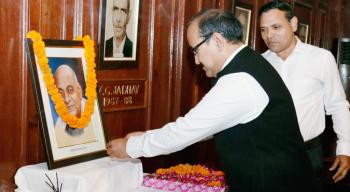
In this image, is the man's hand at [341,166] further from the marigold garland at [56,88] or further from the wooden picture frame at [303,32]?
the wooden picture frame at [303,32]

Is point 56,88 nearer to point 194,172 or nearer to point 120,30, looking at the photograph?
point 120,30

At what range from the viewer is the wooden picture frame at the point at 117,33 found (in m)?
2.88

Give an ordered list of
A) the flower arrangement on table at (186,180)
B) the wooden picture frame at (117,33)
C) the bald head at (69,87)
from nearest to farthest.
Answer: the bald head at (69,87) → the flower arrangement on table at (186,180) → the wooden picture frame at (117,33)

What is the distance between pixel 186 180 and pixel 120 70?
829mm

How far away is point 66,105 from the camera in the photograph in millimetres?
2355

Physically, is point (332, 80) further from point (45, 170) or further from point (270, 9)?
point (45, 170)

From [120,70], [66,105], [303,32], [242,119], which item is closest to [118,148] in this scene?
[66,105]

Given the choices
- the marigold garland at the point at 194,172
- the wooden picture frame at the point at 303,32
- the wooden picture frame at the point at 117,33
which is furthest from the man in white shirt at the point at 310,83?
the wooden picture frame at the point at 303,32

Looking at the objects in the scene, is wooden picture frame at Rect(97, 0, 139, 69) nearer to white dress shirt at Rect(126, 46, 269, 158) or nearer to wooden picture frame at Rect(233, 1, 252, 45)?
white dress shirt at Rect(126, 46, 269, 158)

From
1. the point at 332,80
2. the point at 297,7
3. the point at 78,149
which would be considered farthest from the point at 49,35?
the point at 297,7

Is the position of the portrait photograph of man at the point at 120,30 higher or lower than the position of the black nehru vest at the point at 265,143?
higher

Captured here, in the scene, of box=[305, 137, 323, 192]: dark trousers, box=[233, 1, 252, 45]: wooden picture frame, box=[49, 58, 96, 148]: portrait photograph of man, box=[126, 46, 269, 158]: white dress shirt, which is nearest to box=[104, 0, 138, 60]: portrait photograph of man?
box=[49, 58, 96, 148]: portrait photograph of man

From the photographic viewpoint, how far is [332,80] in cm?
314

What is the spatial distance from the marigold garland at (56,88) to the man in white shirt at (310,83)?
1.25 meters
